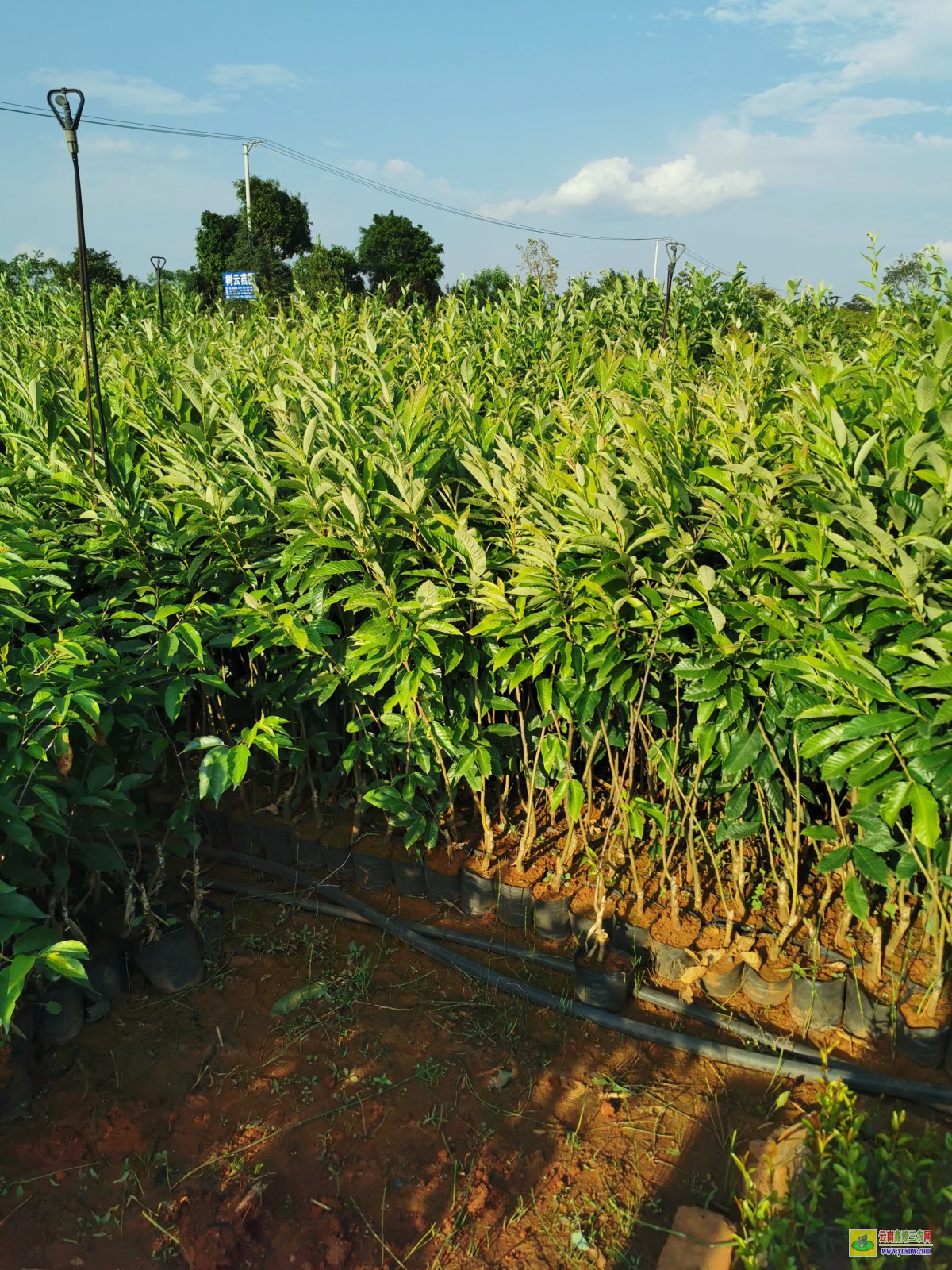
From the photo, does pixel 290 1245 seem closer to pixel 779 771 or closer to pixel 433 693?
pixel 433 693

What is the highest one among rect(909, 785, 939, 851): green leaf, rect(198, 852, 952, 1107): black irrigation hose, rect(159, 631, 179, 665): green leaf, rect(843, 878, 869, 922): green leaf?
rect(159, 631, 179, 665): green leaf

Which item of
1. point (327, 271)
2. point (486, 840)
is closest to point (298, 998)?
point (486, 840)

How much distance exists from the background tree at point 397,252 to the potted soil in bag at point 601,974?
107 feet

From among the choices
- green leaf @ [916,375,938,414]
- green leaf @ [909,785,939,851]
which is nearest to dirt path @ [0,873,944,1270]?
green leaf @ [909,785,939,851]

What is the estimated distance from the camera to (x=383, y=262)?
3284 centimetres

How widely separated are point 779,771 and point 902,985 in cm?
69

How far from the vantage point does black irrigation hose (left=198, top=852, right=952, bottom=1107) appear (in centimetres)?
236

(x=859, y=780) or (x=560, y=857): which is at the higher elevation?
(x=859, y=780)

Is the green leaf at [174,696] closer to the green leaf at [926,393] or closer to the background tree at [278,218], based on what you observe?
the green leaf at [926,393]

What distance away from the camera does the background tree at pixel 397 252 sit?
107 ft

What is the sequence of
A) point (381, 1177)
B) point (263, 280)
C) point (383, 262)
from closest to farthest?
point (381, 1177) < point (263, 280) < point (383, 262)

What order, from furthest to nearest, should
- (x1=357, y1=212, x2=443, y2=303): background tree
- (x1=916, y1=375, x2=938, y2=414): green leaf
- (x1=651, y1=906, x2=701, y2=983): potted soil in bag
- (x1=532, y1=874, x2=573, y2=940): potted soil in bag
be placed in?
(x1=357, y1=212, x2=443, y2=303): background tree → (x1=532, y1=874, x2=573, y2=940): potted soil in bag → (x1=651, y1=906, x2=701, y2=983): potted soil in bag → (x1=916, y1=375, x2=938, y2=414): green leaf

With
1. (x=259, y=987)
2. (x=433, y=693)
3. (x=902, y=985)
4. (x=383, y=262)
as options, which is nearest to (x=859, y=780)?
(x=902, y=985)

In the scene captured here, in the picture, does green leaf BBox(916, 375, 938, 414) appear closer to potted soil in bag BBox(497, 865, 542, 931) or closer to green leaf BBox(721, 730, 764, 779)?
green leaf BBox(721, 730, 764, 779)
